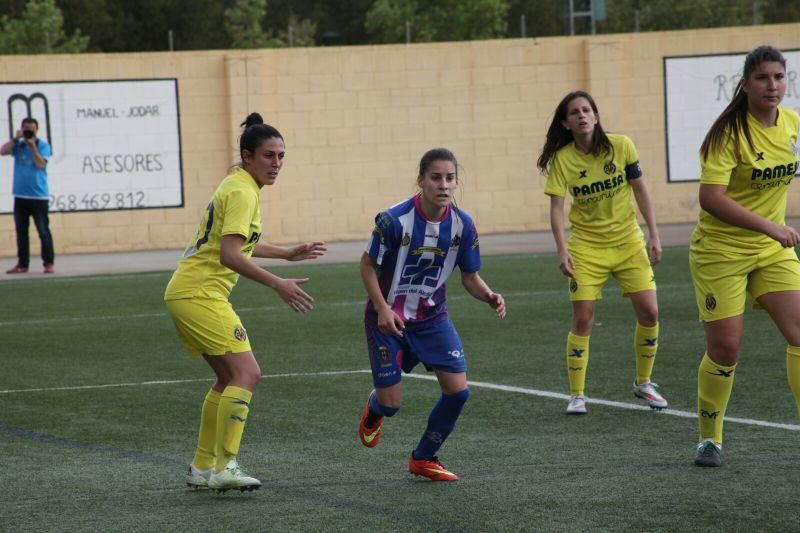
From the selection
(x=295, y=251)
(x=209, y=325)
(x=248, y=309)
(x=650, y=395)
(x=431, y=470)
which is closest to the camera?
(x=209, y=325)

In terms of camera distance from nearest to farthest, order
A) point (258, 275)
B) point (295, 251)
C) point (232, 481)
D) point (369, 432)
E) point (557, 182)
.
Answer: point (258, 275) → point (232, 481) → point (295, 251) → point (369, 432) → point (557, 182)

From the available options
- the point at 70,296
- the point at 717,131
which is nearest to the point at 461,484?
the point at 717,131

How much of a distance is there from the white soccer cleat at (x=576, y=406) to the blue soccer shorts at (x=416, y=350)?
177 cm

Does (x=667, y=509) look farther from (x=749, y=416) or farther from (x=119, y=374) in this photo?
(x=119, y=374)

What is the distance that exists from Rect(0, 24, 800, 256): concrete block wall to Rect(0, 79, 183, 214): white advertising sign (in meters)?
0.24

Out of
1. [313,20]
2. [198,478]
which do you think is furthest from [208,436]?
[313,20]

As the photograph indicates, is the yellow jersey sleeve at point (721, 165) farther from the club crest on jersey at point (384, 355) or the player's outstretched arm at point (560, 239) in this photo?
the player's outstretched arm at point (560, 239)

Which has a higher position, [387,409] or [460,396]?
[460,396]

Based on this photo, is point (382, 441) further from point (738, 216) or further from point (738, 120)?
point (738, 120)

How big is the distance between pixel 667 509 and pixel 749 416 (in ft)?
7.61

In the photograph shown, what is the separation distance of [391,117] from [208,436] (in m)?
18.5

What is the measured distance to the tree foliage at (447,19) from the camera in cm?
4894

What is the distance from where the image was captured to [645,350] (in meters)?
8.50

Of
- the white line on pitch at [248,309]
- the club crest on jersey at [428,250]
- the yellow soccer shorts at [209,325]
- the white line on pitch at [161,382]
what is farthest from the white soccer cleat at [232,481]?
the white line on pitch at [248,309]
